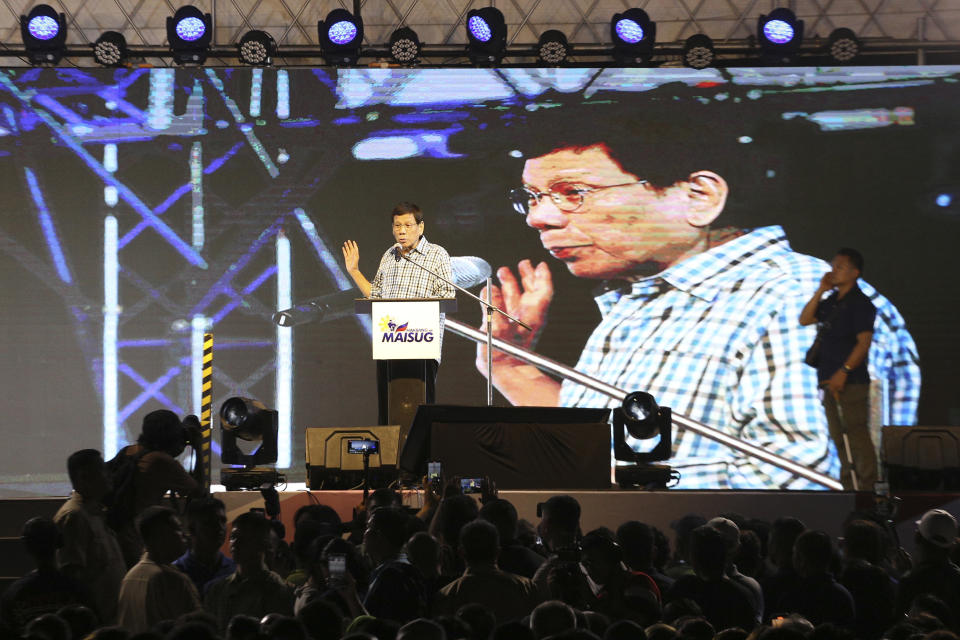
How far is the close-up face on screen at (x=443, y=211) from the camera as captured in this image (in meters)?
9.30

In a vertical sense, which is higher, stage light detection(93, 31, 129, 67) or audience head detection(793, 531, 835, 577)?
stage light detection(93, 31, 129, 67)

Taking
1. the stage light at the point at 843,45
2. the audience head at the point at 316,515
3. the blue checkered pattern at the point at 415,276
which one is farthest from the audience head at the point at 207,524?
the stage light at the point at 843,45

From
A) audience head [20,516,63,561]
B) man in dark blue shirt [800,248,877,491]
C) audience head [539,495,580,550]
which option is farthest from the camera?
man in dark blue shirt [800,248,877,491]

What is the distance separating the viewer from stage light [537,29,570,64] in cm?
930

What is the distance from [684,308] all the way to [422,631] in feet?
22.7

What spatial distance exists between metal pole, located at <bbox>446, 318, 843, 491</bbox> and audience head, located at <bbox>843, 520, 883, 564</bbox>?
201 inches

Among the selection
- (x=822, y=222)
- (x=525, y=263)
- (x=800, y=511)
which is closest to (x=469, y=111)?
(x=525, y=263)

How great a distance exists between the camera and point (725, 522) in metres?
3.98

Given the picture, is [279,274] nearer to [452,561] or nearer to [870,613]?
[452,561]

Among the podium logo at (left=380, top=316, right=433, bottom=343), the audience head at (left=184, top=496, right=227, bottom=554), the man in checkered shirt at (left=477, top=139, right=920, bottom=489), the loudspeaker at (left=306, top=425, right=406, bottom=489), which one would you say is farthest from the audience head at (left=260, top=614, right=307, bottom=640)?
the man in checkered shirt at (left=477, top=139, right=920, bottom=489)

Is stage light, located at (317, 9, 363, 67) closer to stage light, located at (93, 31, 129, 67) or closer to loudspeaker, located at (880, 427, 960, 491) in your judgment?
stage light, located at (93, 31, 129, 67)

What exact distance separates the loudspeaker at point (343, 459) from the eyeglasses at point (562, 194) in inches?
130

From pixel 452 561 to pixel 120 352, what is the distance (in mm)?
5982

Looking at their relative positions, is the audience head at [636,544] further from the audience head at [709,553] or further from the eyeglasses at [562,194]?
the eyeglasses at [562,194]
